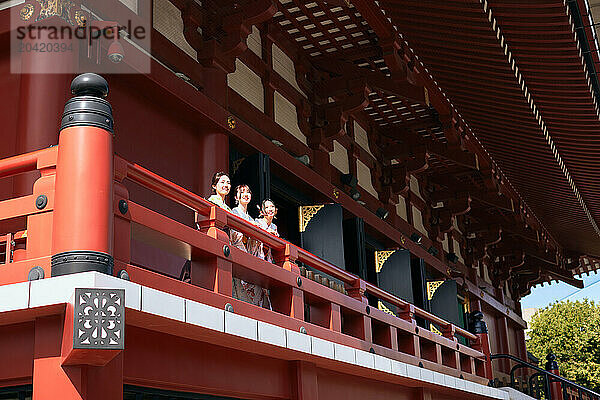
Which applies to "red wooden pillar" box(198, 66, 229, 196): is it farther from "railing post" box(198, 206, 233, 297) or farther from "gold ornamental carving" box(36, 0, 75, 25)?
"railing post" box(198, 206, 233, 297)

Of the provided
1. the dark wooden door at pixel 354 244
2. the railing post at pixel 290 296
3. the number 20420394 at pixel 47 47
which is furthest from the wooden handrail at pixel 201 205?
the dark wooden door at pixel 354 244

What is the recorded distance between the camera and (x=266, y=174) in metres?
8.81

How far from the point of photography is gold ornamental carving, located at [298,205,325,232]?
1026 centimetres

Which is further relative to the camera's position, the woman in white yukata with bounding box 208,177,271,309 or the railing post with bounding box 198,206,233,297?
the woman in white yukata with bounding box 208,177,271,309

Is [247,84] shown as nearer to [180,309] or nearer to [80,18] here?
[80,18]

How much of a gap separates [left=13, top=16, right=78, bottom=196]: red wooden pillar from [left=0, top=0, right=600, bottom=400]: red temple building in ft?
0.06

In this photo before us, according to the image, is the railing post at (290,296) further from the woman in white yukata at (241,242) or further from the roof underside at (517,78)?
the roof underside at (517,78)

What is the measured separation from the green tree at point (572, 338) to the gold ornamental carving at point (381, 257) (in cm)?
1541

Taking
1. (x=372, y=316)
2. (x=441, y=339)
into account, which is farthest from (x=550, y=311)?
(x=372, y=316)

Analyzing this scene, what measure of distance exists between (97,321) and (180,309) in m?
0.75

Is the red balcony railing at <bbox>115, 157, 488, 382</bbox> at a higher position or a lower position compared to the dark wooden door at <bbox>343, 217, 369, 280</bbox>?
lower

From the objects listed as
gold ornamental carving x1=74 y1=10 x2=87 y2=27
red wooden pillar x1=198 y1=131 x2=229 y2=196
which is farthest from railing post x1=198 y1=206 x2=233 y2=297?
red wooden pillar x1=198 y1=131 x2=229 y2=196

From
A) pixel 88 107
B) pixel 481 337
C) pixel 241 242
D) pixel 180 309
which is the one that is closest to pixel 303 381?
pixel 241 242

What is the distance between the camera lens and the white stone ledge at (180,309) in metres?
4.12
